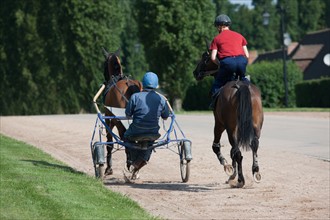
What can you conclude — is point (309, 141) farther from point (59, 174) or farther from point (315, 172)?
point (59, 174)

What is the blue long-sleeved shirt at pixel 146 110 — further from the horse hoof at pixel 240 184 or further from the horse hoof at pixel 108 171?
the horse hoof at pixel 108 171

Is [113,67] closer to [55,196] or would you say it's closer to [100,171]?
[100,171]

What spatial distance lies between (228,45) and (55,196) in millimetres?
4341

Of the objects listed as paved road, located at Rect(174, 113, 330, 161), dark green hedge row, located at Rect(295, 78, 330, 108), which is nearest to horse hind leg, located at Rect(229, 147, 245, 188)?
paved road, located at Rect(174, 113, 330, 161)

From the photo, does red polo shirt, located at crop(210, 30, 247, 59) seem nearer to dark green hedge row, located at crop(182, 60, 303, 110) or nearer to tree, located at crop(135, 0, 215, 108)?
tree, located at crop(135, 0, 215, 108)

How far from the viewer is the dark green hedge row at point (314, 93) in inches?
2264

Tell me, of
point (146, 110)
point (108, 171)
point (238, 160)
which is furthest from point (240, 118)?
point (108, 171)

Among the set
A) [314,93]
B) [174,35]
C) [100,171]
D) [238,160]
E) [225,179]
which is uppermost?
[238,160]

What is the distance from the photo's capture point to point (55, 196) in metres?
11.3

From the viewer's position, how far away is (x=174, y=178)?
1580 cm

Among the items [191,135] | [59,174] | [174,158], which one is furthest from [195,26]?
[59,174]

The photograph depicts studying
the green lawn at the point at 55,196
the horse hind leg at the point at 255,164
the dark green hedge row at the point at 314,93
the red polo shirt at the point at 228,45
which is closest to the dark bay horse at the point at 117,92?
the green lawn at the point at 55,196

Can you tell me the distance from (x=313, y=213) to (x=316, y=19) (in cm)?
13941

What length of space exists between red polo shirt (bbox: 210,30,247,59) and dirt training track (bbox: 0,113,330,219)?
204cm
